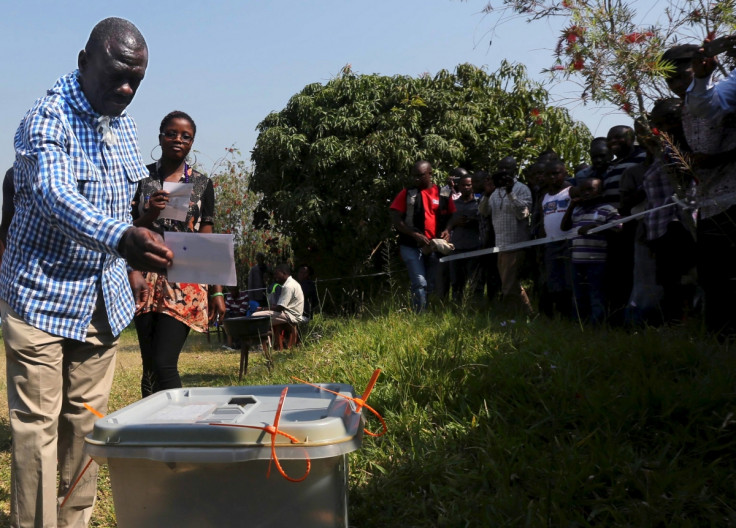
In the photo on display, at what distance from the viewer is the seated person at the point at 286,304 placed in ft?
29.1

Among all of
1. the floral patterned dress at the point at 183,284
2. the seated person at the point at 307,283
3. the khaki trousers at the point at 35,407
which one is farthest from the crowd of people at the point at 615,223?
the seated person at the point at 307,283

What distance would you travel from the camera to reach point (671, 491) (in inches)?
107

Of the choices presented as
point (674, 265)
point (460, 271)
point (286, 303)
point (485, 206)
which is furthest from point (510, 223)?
point (286, 303)

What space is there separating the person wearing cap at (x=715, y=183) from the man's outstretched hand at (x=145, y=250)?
2.64 m

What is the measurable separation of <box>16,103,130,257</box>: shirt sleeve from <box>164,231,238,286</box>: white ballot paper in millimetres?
172

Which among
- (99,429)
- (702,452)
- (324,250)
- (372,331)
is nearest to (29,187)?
(99,429)

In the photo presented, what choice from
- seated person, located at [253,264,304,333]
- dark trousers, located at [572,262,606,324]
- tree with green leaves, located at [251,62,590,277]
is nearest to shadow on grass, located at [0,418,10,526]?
seated person, located at [253,264,304,333]

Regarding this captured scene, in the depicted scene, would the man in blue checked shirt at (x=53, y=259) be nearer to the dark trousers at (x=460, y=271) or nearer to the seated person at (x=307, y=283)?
the dark trousers at (x=460, y=271)

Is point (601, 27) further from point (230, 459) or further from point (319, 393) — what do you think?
point (230, 459)

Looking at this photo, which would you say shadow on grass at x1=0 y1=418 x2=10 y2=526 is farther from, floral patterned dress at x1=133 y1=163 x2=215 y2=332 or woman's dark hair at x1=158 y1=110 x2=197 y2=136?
woman's dark hair at x1=158 y1=110 x2=197 y2=136

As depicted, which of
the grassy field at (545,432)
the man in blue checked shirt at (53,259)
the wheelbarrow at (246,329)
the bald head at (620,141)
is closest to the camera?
the man in blue checked shirt at (53,259)

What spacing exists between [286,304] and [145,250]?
7086 millimetres

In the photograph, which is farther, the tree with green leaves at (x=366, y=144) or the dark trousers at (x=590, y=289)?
the tree with green leaves at (x=366, y=144)

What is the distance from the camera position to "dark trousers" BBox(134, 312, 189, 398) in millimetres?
3836
